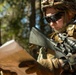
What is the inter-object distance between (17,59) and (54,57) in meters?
0.52

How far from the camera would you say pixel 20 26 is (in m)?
12.1

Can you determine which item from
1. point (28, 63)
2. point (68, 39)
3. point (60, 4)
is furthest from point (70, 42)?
point (28, 63)

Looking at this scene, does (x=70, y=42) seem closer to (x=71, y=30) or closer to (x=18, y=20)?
(x=71, y=30)

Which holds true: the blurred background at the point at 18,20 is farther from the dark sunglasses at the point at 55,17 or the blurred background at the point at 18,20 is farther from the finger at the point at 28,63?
the finger at the point at 28,63

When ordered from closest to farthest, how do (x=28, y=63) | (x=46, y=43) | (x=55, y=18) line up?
(x=28, y=63) → (x=46, y=43) → (x=55, y=18)

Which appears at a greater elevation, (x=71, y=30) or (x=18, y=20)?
(x=71, y=30)

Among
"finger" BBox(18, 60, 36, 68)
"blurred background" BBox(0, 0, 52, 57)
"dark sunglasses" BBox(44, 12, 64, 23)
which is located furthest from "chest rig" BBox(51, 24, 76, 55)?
"blurred background" BBox(0, 0, 52, 57)

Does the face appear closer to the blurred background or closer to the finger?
the finger

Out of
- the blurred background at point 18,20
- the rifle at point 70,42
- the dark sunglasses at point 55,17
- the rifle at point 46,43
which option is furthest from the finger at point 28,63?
the blurred background at point 18,20

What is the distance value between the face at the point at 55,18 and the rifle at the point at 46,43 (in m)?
0.15

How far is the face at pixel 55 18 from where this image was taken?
3176 mm

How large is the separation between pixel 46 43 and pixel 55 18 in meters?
0.26

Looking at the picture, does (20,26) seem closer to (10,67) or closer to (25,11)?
(25,11)

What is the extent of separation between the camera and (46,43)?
3.06 metres
